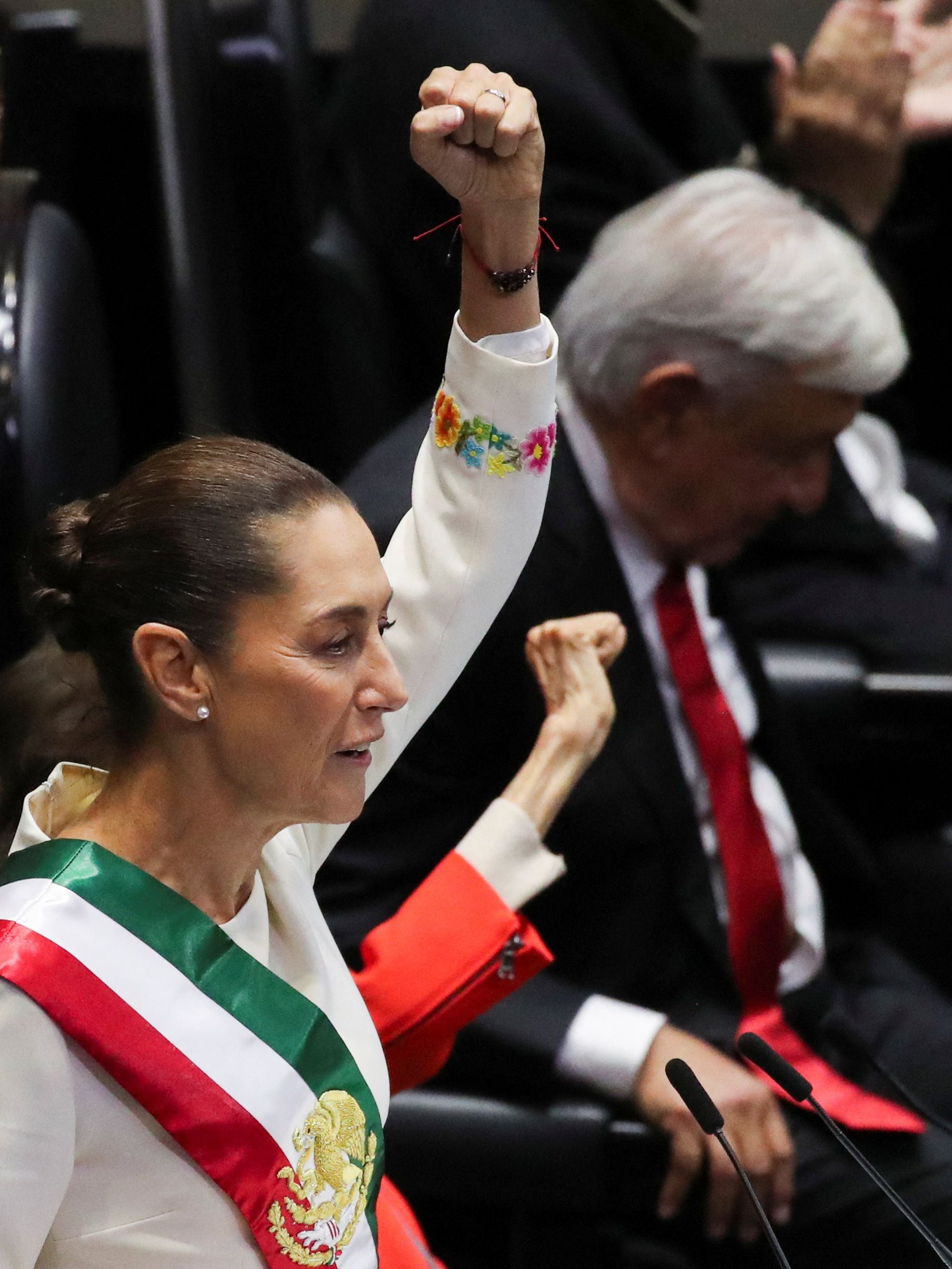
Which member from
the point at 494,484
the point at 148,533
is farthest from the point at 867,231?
the point at 148,533

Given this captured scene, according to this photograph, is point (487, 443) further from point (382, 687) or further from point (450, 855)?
point (450, 855)

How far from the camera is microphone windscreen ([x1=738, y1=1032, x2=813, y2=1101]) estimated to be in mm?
856

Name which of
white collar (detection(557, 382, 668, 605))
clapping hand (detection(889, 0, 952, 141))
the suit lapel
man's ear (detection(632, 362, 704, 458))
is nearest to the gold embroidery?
the suit lapel

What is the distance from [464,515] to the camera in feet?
2.93

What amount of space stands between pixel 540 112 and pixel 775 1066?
117 centimetres

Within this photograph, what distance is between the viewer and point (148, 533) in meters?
0.77

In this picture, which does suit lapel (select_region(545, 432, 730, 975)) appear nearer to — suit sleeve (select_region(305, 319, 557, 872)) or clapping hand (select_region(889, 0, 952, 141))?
suit sleeve (select_region(305, 319, 557, 872))

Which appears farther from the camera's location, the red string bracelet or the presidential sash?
the red string bracelet

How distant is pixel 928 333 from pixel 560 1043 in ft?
5.45

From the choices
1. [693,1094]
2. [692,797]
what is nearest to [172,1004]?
[693,1094]

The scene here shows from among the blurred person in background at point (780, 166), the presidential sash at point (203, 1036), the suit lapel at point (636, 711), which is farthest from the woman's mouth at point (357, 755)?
the blurred person in background at point (780, 166)

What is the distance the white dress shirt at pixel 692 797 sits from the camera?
1269mm

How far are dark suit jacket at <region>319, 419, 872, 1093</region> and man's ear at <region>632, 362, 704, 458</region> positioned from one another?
0.09m

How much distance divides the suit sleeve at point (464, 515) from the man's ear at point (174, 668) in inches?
6.0
